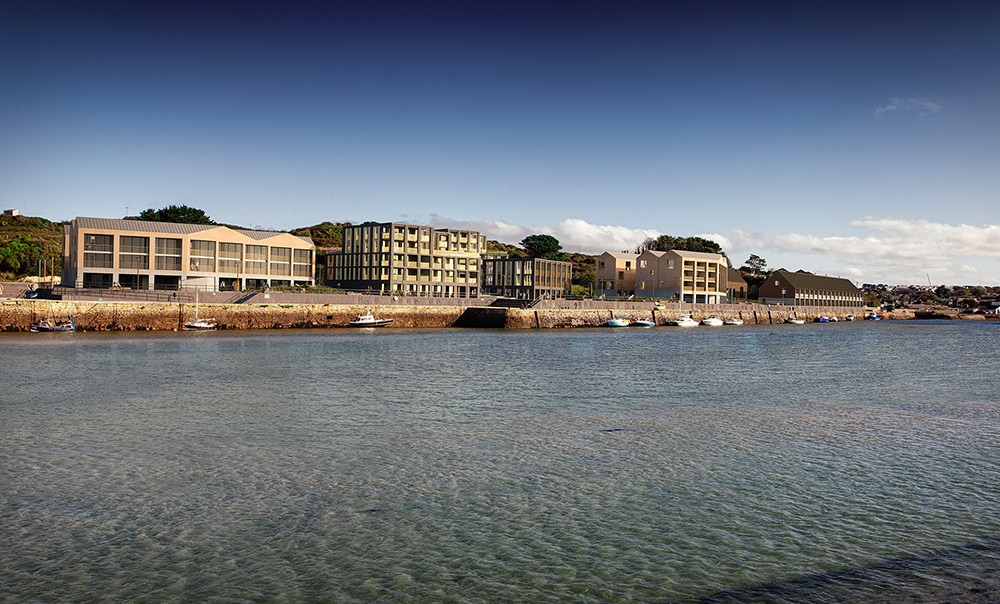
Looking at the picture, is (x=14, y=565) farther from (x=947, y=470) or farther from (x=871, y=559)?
(x=947, y=470)

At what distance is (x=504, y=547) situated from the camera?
11.8m

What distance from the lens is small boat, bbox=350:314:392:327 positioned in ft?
257

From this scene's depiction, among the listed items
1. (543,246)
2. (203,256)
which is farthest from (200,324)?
(543,246)

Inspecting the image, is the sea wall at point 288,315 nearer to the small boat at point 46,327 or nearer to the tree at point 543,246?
the small boat at point 46,327

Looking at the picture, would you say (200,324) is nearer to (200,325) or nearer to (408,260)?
(200,325)

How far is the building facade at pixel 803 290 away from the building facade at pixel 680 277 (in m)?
20.5

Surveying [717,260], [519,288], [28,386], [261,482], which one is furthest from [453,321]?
[717,260]

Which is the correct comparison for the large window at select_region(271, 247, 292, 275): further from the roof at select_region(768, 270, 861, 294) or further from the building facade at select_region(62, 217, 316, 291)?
the roof at select_region(768, 270, 861, 294)

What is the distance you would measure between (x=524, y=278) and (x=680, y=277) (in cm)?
3948

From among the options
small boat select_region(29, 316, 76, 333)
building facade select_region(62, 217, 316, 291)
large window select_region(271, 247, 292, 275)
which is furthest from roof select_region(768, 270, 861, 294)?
small boat select_region(29, 316, 76, 333)

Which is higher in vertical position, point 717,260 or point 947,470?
point 717,260

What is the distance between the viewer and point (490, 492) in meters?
14.9

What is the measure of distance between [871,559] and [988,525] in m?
3.57

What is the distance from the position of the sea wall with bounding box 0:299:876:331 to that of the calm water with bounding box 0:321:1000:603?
34.7 metres
